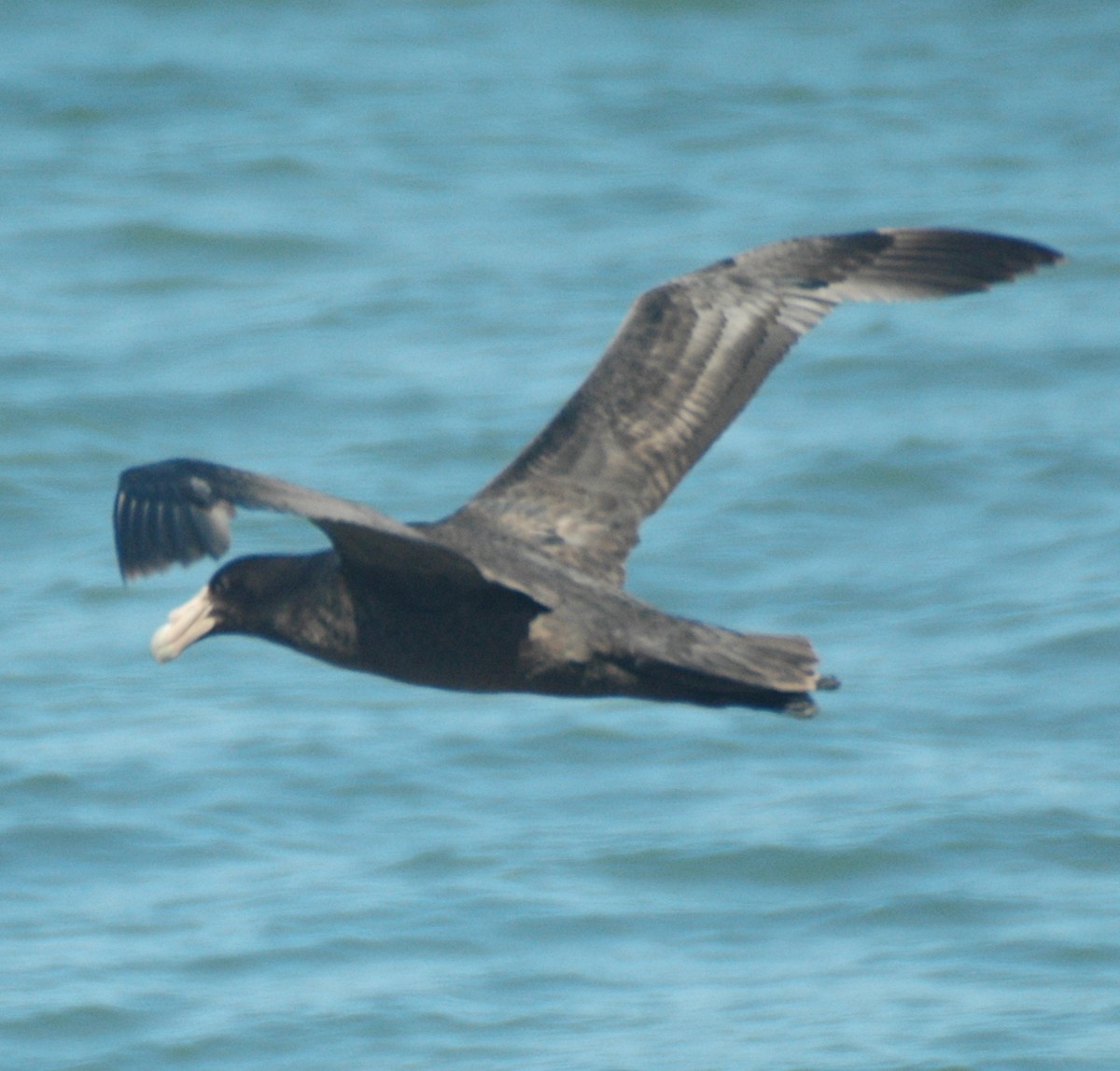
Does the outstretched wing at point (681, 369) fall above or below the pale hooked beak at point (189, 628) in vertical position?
above

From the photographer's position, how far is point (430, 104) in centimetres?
2088

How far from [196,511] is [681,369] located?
9.03 ft

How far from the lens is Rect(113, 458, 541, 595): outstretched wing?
622 centimetres

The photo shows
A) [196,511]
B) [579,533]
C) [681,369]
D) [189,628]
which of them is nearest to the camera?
[196,511]

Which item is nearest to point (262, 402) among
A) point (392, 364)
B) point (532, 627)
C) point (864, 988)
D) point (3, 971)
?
point (392, 364)

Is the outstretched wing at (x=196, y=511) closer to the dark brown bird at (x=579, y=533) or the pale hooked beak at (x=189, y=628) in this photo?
the dark brown bird at (x=579, y=533)

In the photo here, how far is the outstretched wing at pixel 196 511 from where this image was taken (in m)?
6.22

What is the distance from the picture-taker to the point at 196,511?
636cm

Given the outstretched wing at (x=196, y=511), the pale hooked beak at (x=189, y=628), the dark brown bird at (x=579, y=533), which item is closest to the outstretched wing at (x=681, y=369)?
the dark brown bird at (x=579, y=533)

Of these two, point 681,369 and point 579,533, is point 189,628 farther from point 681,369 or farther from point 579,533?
point 681,369

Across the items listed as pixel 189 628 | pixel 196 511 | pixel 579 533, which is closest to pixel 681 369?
pixel 579 533

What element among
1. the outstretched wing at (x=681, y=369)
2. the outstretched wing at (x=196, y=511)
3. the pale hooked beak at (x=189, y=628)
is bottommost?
the pale hooked beak at (x=189, y=628)

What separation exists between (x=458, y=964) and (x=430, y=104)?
12.1m

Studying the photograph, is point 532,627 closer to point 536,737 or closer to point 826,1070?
point 826,1070
